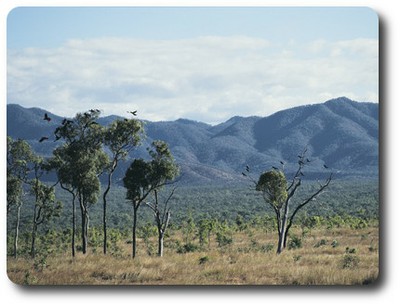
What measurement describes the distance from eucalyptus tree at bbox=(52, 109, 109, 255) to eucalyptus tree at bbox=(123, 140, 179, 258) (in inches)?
47.1

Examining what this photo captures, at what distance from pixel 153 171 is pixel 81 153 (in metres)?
2.78

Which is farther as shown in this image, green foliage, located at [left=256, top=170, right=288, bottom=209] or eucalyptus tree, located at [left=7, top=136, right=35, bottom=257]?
green foliage, located at [left=256, top=170, right=288, bottom=209]

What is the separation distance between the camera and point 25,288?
9.87 meters

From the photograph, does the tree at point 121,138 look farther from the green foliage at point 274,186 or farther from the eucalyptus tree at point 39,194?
the green foliage at point 274,186

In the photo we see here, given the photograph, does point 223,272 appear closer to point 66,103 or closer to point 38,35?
point 66,103

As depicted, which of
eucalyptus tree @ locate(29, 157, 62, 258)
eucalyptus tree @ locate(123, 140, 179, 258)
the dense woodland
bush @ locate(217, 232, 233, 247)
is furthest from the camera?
bush @ locate(217, 232, 233, 247)

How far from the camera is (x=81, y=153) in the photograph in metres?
15.3

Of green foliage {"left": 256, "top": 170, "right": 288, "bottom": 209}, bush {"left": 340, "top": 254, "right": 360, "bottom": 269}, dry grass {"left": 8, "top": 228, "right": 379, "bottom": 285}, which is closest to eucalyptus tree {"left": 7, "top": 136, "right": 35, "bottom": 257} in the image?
dry grass {"left": 8, "top": 228, "right": 379, "bottom": 285}

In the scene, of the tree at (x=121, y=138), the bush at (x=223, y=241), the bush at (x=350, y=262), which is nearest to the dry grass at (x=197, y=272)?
the bush at (x=350, y=262)

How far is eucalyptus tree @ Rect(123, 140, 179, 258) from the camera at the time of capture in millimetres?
17136

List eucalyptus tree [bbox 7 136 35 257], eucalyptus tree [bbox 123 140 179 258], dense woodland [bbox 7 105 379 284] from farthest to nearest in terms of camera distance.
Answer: eucalyptus tree [bbox 123 140 179 258], dense woodland [bbox 7 105 379 284], eucalyptus tree [bbox 7 136 35 257]

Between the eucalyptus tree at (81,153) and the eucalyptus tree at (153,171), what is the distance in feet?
3.92

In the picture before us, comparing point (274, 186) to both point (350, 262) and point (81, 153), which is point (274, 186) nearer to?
point (81, 153)

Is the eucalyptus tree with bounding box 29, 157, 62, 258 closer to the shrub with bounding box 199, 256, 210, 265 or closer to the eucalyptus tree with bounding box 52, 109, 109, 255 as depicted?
the eucalyptus tree with bounding box 52, 109, 109, 255
